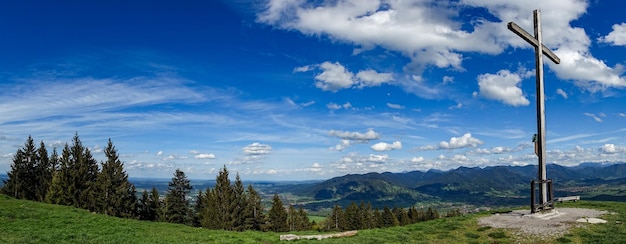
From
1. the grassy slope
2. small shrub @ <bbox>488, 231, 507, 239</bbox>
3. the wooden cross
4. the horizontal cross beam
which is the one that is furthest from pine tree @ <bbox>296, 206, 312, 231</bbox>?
small shrub @ <bbox>488, 231, 507, 239</bbox>

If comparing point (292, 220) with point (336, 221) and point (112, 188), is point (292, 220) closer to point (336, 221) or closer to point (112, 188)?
point (336, 221)

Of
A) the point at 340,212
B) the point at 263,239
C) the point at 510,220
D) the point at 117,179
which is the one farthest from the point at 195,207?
the point at 510,220

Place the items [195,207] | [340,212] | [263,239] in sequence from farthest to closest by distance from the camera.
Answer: [340,212]
[195,207]
[263,239]

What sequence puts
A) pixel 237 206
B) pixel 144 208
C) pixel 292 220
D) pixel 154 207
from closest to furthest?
1. pixel 237 206
2. pixel 144 208
3. pixel 154 207
4. pixel 292 220

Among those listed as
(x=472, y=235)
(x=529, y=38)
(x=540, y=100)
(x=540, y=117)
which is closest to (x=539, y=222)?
(x=472, y=235)

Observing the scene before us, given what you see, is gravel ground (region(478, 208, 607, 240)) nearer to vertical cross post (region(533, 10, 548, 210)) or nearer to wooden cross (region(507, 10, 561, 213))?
wooden cross (region(507, 10, 561, 213))

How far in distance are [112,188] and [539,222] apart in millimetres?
69632

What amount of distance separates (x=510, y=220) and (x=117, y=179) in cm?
6778

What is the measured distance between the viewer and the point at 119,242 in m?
20.9

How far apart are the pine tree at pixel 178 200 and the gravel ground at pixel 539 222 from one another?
67.5m

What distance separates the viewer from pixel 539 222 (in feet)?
71.7

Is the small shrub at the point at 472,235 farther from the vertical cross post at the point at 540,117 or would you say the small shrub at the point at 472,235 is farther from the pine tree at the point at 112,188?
the pine tree at the point at 112,188

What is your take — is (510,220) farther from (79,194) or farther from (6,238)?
(79,194)

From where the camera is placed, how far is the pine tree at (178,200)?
7738 centimetres
